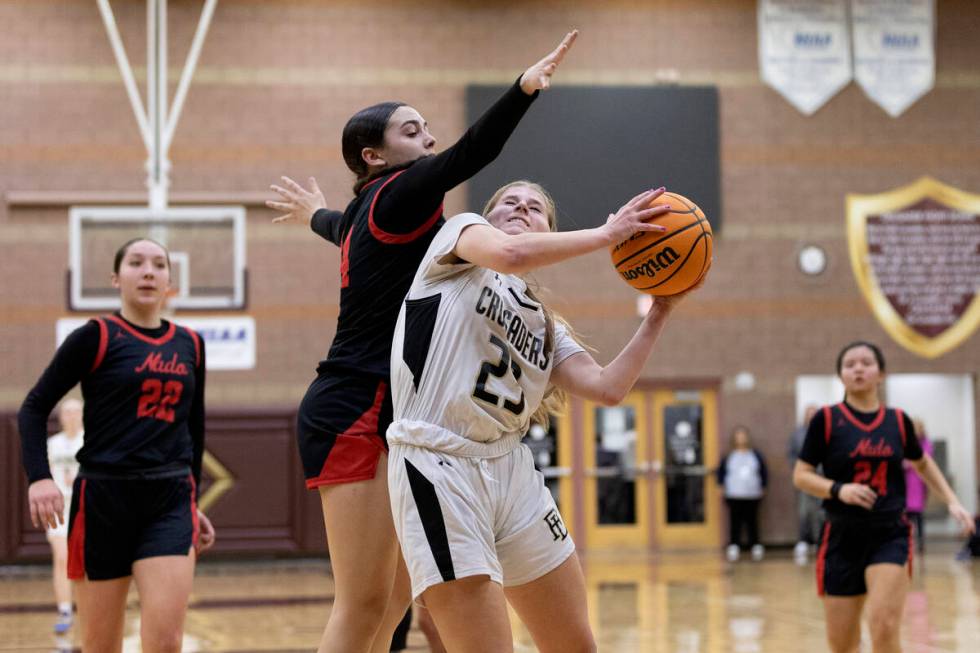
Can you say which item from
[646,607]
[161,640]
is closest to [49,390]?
[161,640]

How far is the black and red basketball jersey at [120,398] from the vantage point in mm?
4371

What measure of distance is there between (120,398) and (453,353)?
6.20 ft

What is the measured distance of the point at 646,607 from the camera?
1034 centimetres

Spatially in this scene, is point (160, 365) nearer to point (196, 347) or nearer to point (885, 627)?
point (196, 347)

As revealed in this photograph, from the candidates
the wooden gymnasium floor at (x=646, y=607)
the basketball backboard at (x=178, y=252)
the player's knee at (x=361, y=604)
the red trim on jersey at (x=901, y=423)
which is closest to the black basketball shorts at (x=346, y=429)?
the player's knee at (x=361, y=604)

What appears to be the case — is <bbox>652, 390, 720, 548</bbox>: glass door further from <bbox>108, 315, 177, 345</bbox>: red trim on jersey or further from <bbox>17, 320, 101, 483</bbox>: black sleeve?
<bbox>17, 320, 101, 483</bbox>: black sleeve

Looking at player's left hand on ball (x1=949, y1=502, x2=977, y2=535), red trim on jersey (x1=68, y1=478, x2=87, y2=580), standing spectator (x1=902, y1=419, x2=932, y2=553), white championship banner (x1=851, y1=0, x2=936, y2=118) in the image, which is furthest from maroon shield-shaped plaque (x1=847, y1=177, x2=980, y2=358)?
red trim on jersey (x1=68, y1=478, x2=87, y2=580)

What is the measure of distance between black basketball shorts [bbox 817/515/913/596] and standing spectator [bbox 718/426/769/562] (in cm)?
1065

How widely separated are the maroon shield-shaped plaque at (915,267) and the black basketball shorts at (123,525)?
14.1 m

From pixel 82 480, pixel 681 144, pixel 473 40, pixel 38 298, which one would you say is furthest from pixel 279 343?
pixel 82 480

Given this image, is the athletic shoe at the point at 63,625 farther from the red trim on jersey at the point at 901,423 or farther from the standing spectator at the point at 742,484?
the standing spectator at the point at 742,484

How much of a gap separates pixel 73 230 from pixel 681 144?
7.95m

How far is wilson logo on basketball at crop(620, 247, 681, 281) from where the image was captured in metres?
3.09

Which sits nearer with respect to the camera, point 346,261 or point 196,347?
point 346,261
